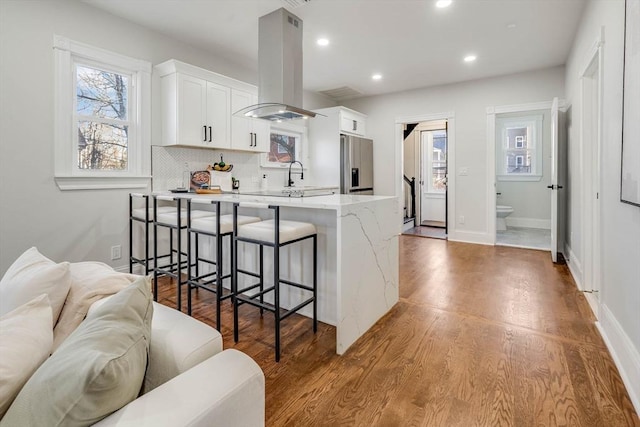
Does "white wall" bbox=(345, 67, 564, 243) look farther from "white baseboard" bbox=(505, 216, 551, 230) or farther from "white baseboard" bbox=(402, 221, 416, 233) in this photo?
"white baseboard" bbox=(505, 216, 551, 230)

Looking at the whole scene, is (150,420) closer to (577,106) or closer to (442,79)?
(577,106)

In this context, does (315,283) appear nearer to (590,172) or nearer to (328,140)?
(590,172)

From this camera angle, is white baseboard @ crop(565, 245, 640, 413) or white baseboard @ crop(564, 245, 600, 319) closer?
white baseboard @ crop(565, 245, 640, 413)

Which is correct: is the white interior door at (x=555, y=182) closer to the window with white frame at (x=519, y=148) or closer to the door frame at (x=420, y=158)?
the window with white frame at (x=519, y=148)

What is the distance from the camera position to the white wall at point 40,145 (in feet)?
8.58

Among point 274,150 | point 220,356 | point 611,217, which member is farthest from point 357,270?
point 274,150

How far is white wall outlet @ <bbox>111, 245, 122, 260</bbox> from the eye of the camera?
3320 mm

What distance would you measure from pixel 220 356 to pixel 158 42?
12.8ft

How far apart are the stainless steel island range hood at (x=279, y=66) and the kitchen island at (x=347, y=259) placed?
41.5 inches

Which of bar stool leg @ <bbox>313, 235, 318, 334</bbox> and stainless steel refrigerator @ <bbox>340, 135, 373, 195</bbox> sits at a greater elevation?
stainless steel refrigerator @ <bbox>340, 135, 373, 195</bbox>

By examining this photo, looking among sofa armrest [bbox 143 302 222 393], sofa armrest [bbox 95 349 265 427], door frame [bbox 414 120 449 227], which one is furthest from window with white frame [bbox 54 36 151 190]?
door frame [bbox 414 120 449 227]

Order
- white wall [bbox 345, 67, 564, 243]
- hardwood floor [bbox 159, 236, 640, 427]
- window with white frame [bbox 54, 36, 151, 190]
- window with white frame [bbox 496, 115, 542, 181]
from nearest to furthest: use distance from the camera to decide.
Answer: hardwood floor [bbox 159, 236, 640, 427] → window with white frame [bbox 54, 36, 151, 190] → white wall [bbox 345, 67, 564, 243] → window with white frame [bbox 496, 115, 542, 181]

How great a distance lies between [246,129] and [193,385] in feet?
13.0

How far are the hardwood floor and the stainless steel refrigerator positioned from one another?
293cm
